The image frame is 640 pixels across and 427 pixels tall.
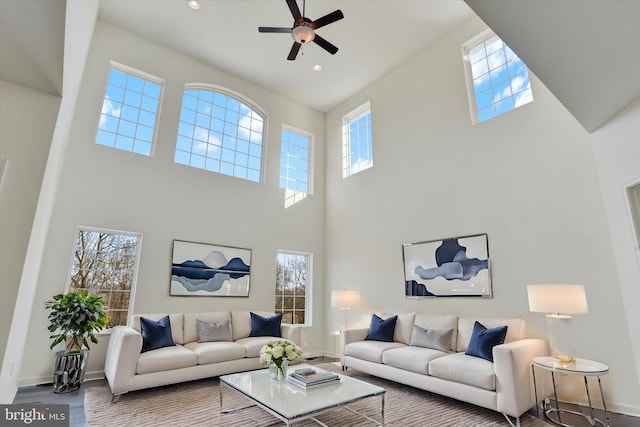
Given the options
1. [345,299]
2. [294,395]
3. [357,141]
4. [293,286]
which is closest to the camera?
[294,395]

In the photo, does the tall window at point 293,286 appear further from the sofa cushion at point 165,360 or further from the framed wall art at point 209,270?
the sofa cushion at point 165,360

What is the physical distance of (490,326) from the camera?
3859mm

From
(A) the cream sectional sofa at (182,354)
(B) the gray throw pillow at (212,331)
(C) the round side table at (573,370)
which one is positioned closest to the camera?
(C) the round side table at (573,370)

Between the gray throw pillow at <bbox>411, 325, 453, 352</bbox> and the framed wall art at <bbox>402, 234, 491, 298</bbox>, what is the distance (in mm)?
645

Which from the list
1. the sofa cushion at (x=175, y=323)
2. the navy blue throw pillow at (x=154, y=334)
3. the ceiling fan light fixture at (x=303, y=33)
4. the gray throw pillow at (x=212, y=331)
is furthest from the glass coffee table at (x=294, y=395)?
the ceiling fan light fixture at (x=303, y=33)

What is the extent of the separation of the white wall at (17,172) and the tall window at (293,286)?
444 cm

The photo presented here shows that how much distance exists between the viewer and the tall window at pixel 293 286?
6375mm

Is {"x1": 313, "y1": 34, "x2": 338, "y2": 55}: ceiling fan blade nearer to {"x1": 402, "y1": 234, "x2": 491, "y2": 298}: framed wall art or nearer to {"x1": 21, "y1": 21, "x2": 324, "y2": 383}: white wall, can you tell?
{"x1": 21, "y1": 21, "x2": 324, "y2": 383}: white wall

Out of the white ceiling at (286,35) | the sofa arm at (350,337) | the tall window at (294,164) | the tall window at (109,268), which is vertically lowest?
the sofa arm at (350,337)

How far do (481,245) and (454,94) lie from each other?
8.03 feet

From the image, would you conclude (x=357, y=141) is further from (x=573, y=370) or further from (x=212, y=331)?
(x=573, y=370)

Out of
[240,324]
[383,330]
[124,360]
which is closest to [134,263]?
[124,360]

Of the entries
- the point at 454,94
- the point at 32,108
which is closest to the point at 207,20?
the point at 32,108

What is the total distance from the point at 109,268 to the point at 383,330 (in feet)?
13.5
